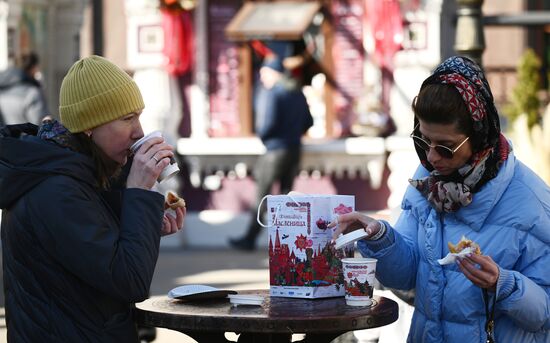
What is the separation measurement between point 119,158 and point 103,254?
41cm

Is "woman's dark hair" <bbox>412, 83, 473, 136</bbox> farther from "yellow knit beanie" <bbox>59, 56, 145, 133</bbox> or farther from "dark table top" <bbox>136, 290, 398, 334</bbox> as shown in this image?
"yellow knit beanie" <bbox>59, 56, 145, 133</bbox>

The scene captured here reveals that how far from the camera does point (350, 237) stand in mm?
4266

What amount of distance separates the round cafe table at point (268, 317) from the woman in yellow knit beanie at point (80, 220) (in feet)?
0.46

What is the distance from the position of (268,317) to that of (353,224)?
545 mm

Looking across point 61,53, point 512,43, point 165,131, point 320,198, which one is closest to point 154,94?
point 165,131

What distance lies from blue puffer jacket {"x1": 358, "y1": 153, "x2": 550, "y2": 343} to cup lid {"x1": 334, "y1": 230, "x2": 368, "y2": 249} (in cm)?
8

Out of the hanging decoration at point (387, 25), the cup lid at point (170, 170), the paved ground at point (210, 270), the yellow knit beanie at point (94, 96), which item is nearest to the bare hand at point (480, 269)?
the cup lid at point (170, 170)

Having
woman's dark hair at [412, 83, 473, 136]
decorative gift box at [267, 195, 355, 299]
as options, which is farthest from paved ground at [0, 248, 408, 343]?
woman's dark hair at [412, 83, 473, 136]

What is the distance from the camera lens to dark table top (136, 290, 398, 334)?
13.0ft

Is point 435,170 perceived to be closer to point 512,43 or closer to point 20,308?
point 20,308

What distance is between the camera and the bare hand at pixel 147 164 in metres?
4.11

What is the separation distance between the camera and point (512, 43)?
15.6 meters

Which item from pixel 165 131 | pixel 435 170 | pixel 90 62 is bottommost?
pixel 165 131

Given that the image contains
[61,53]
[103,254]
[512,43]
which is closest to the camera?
[103,254]
